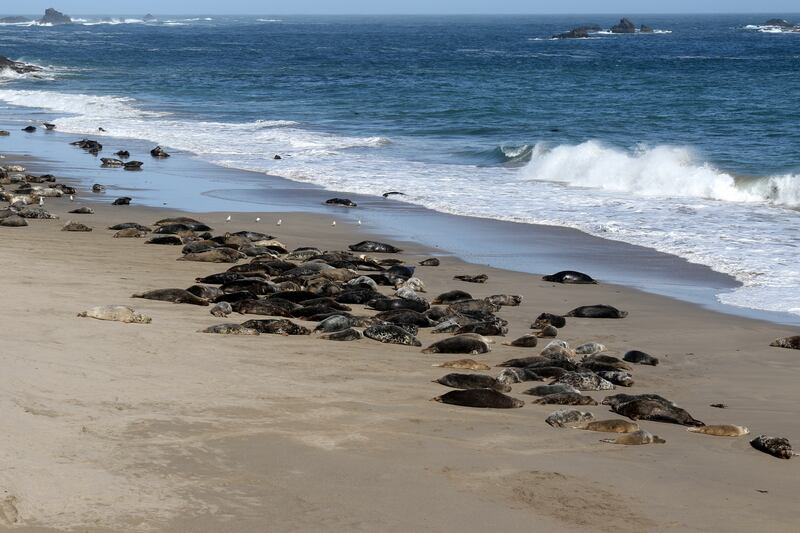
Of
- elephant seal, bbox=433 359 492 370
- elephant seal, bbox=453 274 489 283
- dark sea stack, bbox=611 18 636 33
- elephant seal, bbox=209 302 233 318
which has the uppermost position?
dark sea stack, bbox=611 18 636 33

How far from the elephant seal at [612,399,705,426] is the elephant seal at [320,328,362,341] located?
104 inches

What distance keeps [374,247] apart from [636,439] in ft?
26.7

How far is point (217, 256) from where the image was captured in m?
13.4

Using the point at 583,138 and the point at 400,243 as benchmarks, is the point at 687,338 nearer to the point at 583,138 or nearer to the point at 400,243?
the point at 400,243

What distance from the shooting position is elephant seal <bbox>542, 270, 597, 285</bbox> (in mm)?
13086

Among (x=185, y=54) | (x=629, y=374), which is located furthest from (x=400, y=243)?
(x=185, y=54)

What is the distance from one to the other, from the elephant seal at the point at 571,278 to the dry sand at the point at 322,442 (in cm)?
284

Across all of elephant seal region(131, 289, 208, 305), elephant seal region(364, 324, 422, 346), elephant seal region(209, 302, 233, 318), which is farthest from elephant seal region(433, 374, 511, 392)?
elephant seal region(131, 289, 208, 305)

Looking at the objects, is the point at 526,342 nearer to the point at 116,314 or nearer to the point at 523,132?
the point at 116,314

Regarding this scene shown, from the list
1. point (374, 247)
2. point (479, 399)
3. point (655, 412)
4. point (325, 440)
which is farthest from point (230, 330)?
point (374, 247)

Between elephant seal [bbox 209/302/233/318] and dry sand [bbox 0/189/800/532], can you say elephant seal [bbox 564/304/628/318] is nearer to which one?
dry sand [bbox 0/189/800/532]

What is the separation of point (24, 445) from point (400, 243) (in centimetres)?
1031

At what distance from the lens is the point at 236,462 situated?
5.92m

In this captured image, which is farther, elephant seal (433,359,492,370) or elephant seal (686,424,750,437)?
elephant seal (433,359,492,370)
